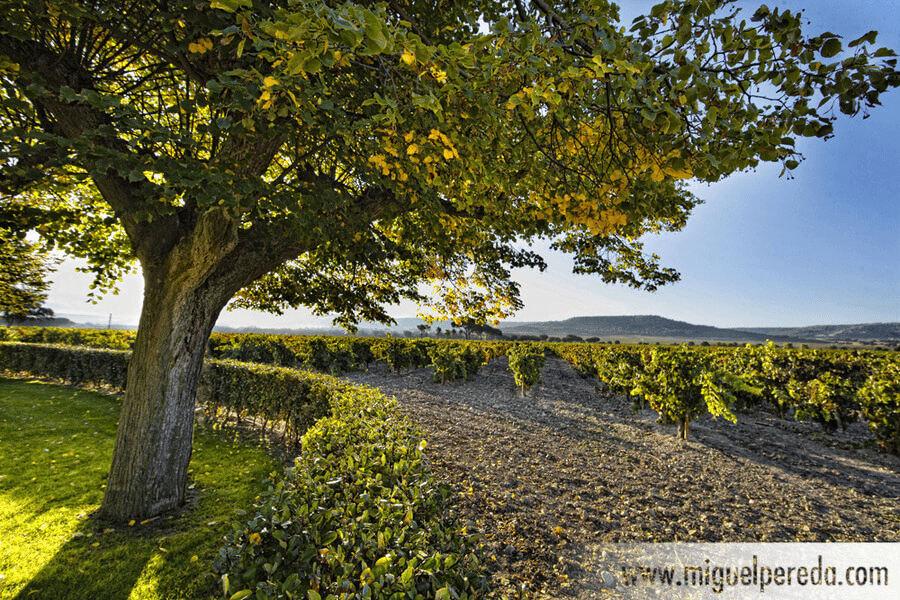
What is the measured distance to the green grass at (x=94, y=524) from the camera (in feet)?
11.2

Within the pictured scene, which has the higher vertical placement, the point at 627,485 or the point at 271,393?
the point at 271,393

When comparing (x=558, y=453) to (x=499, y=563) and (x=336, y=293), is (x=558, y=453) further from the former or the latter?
(x=336, y=293)

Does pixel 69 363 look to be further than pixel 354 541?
Yes

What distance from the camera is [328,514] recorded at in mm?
2020

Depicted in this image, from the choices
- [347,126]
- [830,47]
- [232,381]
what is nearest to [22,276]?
[232,381]

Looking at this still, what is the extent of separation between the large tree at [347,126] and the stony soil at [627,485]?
3304 millimetres

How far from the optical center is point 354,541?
72.1 inches

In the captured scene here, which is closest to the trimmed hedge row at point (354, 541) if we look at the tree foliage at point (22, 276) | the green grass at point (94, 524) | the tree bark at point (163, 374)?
the green grass at point (94, 524)

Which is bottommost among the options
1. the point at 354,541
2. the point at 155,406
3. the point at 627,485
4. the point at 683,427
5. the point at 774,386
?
the point at 627,485

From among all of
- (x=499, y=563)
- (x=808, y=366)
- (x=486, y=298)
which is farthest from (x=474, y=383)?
(x=499, y=563)

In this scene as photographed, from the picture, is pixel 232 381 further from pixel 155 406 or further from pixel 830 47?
pixel 830 47

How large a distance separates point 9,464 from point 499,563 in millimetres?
8504

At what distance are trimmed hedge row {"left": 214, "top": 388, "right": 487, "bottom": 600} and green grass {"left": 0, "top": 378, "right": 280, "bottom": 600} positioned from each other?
0.29 metres

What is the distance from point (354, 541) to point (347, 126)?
10.4 ft
